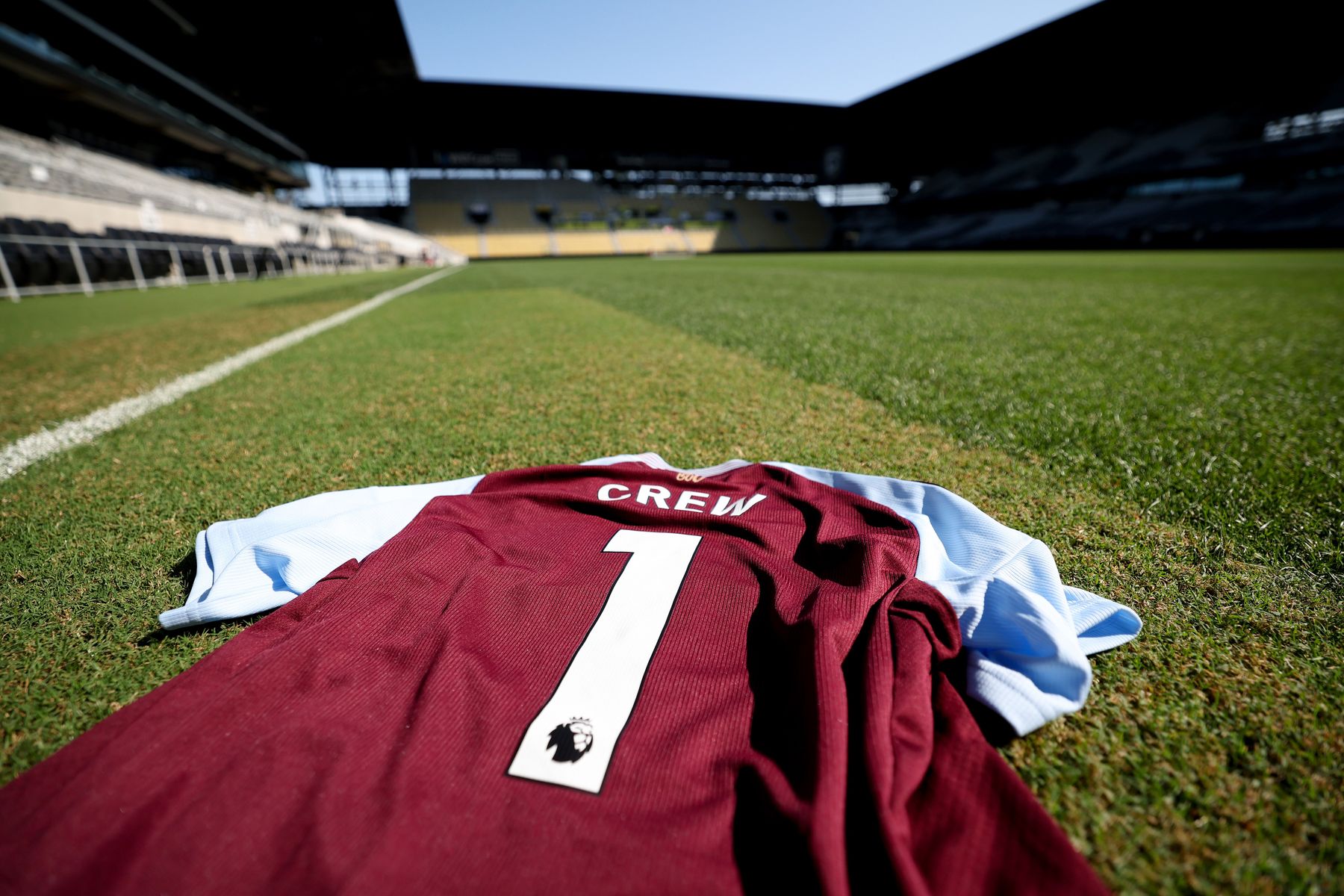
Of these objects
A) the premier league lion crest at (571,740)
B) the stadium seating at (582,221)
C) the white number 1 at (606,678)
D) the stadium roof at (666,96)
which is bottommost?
the premier league lion crest at (571,740)

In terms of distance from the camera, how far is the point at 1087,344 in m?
3.96

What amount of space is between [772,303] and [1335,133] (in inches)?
1252

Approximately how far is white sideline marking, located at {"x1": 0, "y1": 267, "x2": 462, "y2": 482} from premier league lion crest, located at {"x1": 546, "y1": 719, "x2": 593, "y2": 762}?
A: 94.8 inches

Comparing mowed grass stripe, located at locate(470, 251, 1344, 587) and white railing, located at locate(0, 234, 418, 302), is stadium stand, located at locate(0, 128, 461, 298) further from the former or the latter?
mowed grass stripe, located at locate(470, 251, 1344, 587)

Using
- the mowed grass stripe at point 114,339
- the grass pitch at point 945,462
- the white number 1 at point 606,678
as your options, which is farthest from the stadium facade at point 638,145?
the white number 1 at point 606,678

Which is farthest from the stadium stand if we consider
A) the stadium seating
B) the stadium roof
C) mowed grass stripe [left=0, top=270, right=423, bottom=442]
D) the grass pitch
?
the stadium seating

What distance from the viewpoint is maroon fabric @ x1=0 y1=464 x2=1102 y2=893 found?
23.9 inches

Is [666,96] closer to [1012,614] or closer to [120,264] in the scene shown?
[120,264]

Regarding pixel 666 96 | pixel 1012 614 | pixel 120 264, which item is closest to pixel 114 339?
pixel 1012 614

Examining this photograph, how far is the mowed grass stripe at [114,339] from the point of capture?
293cm

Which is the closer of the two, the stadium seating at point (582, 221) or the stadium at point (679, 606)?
the stadium at point (679, 606)

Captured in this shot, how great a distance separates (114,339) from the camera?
478cm

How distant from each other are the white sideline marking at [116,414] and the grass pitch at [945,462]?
0.39ft

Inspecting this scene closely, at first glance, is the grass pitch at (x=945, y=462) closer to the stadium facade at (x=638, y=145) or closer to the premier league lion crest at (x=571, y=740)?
the premier league lion crest at (x=571, y=740)
